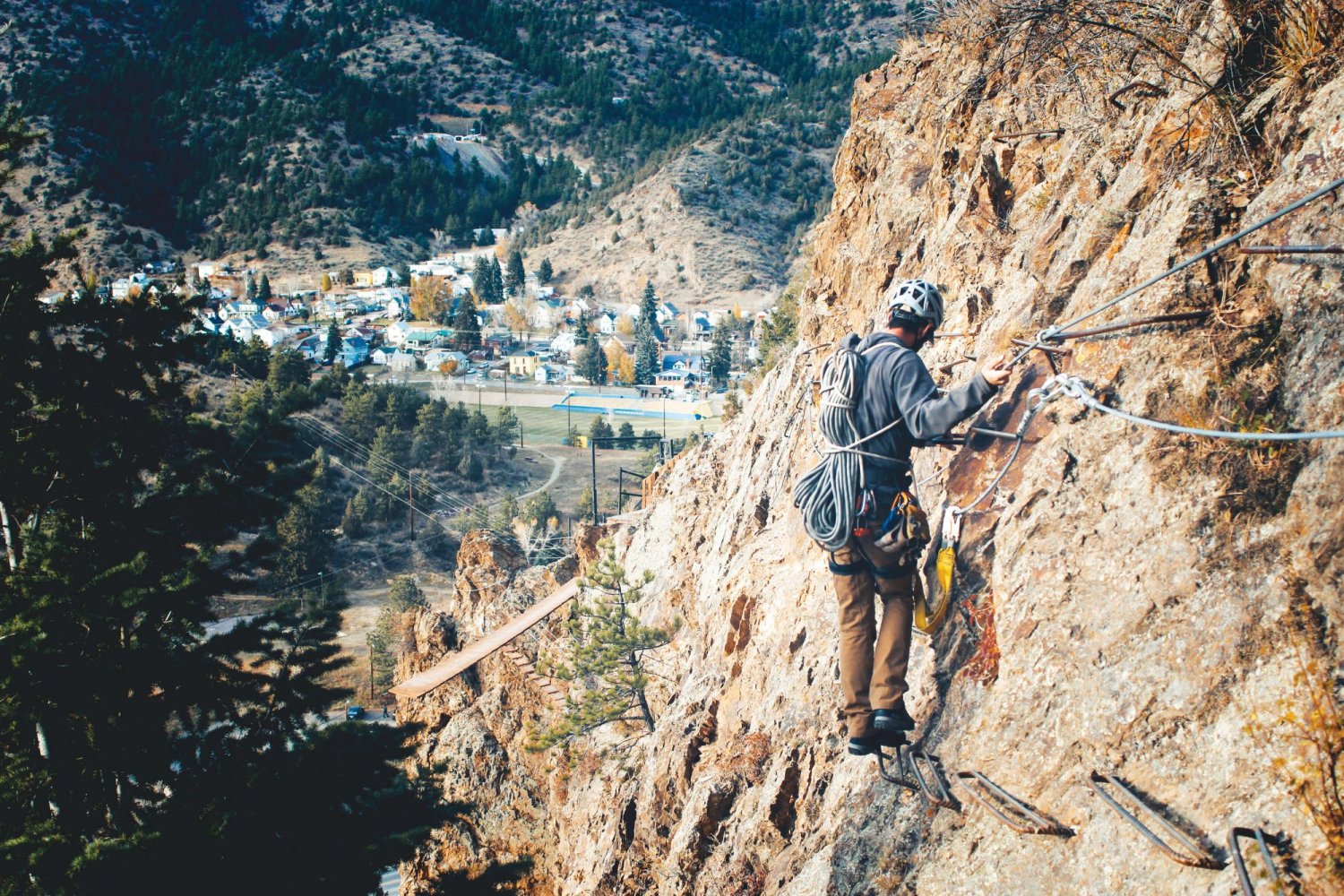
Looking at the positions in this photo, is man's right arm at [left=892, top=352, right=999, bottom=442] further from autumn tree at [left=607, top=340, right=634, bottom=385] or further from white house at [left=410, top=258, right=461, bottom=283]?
white house at [left=410, top=258, right=461, bottom=283]

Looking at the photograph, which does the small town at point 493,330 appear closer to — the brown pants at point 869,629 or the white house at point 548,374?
the white house at point 548,374

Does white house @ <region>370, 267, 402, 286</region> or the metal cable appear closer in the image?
the metal cable

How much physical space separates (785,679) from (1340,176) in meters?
5.24

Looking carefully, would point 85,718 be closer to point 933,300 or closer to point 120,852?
point 120,852

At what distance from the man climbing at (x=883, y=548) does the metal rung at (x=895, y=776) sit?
0.10 m

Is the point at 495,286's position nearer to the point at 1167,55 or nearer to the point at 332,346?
the point at 332,346

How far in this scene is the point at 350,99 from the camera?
152 metres

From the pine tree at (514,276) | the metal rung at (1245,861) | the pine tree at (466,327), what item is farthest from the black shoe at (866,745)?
the pine tree at (514,276)

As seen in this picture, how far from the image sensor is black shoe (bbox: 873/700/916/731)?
5.42 metres

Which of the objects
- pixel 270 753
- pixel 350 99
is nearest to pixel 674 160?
pixel 350 99

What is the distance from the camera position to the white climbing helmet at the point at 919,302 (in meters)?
5.55

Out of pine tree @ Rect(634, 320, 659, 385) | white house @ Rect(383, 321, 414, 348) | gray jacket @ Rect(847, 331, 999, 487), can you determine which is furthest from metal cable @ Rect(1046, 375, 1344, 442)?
white house @ Rect(383, 321, 414, 348)

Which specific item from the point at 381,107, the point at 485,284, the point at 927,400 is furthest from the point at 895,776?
the point at 381,107

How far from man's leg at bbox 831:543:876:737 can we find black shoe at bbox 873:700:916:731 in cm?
16
